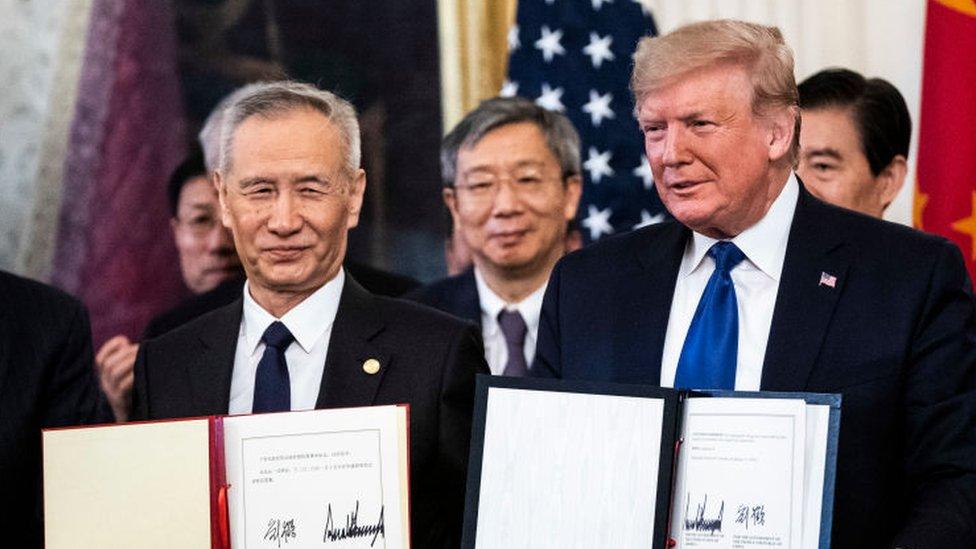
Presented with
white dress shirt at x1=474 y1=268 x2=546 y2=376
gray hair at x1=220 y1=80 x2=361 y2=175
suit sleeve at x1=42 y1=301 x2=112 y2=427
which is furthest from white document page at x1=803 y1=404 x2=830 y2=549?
white dress shirt at x1=474 y1=268 x2=546 y2=376

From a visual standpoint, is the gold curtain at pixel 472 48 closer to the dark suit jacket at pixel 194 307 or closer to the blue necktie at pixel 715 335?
the dark suit jacket at pixel 194 307

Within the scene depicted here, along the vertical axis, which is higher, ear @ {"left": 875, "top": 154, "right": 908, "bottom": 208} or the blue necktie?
ear @ {"left": 875, "top": 154, "right": 908, "bottom": 208}

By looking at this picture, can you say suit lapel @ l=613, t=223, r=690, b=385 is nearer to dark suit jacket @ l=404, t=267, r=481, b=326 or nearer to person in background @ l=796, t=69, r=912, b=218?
person in background @ l=796, t=69, r=912, b=218

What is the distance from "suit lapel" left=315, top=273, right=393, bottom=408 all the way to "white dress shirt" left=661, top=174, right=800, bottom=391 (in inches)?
24.6

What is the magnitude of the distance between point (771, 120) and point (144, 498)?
1.44m

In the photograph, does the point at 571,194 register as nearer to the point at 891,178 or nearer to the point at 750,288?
the point at 891,178

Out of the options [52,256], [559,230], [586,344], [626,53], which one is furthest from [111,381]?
[586,344]

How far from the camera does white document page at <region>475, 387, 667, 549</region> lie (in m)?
2.69

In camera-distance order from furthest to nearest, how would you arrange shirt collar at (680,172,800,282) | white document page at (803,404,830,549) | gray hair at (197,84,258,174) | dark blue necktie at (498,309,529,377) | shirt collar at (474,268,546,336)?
gray hair at (197,84,258,174)
shirt collar at (474,268,546,336)
dark blue necktie at (498,309,529,377)
shirt collar at (680,172,800,282)
white document page at (803,404,830,549)

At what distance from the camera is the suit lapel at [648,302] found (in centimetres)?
297

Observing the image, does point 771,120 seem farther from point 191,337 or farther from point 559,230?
point 559,230

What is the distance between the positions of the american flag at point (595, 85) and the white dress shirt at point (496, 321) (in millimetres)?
759

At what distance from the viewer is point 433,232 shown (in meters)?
5.25
